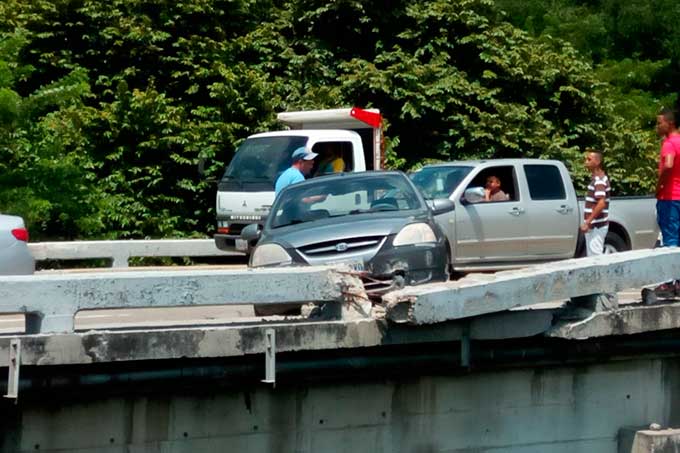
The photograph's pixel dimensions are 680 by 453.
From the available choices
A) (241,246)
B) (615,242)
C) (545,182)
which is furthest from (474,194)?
(241,246)

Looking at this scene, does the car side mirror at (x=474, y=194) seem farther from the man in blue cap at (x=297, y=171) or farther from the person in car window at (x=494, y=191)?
the man in blue cap at (x=297, y=171)

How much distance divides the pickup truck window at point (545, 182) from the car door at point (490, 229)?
309mm

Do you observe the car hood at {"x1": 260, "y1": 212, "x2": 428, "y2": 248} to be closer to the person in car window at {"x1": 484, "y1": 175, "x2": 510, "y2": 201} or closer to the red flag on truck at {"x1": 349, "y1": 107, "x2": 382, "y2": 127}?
the person in car window at {"x1": 484, "y1": 175, "x2": 510, "y2": 201}

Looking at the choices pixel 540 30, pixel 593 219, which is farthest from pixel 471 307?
pixel 540 30

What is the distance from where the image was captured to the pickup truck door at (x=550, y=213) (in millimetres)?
18094

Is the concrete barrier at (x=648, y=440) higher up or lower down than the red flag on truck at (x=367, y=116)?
lower down

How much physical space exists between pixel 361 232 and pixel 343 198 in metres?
1.31

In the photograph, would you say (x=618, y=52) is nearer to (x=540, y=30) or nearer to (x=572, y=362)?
(x=540, y=30)

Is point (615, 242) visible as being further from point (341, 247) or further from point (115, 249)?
point (341, 247)

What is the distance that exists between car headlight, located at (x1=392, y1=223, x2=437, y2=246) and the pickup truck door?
5.67 meters

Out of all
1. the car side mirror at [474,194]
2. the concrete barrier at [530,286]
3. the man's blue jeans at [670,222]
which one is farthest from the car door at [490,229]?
the concrete barrier at [530,286]

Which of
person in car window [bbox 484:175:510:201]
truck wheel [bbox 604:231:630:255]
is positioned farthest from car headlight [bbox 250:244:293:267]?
truck wheel [bbox 604:231:630:255]

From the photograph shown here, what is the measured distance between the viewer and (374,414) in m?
10.1

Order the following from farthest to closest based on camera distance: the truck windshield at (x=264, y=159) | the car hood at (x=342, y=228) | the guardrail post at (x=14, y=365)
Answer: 1. the truck windshield at (x=264, y=159)
2. the car hood at (x=342, y=228)
3. the guardrail post at (x=14, y=365)
